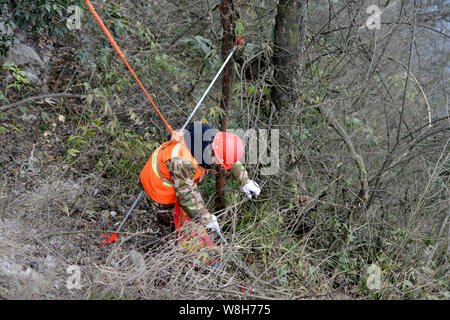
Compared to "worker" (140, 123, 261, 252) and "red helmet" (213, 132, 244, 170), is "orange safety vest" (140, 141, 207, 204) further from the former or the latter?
"red helmet" (213, 132, 244, 170)

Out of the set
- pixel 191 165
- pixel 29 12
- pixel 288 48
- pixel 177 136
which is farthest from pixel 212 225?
pixel 29 12

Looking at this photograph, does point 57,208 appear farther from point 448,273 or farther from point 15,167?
point 448,273

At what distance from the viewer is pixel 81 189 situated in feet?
13.0

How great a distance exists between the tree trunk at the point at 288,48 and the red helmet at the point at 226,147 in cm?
92

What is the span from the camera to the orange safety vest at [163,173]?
3105mm

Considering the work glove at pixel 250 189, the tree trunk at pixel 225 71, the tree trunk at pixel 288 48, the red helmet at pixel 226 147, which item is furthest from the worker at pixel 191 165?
the tree trunk at pixel 288 48

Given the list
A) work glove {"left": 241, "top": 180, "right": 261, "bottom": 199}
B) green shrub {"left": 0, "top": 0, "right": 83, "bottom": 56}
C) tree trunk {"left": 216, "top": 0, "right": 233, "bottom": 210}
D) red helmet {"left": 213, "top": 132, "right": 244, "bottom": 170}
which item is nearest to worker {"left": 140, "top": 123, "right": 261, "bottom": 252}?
red helmet {"left": 213, "top": 132, "right": 244, "bottom": 170}

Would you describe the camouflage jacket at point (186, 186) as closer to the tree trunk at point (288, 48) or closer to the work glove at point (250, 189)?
the work glove at point (250, 189)

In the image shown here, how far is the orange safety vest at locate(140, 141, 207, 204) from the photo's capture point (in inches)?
122

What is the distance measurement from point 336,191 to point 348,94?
1040mm

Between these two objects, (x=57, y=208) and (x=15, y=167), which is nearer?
(x=57, y=208)
